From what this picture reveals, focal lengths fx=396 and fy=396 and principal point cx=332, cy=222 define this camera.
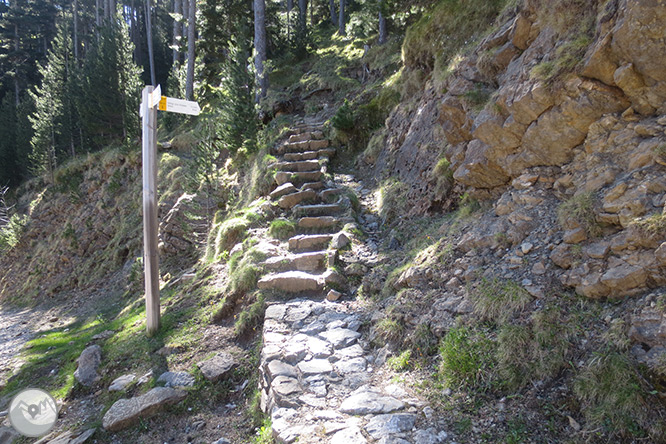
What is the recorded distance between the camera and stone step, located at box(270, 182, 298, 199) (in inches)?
333

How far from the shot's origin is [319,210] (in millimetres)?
7762

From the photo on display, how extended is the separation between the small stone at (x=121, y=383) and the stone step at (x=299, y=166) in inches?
221

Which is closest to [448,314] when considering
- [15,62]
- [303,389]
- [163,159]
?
[303,389]

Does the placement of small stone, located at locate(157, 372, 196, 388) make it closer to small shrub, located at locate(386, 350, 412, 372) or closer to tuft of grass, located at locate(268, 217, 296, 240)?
small shrub, located at locate(386, 350, 412, 372)

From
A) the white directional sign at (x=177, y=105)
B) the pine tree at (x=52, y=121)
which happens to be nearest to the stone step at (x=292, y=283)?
the white directional sign at (x=177, y=105)

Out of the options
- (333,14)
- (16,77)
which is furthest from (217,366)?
(16,77)

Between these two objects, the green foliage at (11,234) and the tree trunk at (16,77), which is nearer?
the green foliage at (11,234)

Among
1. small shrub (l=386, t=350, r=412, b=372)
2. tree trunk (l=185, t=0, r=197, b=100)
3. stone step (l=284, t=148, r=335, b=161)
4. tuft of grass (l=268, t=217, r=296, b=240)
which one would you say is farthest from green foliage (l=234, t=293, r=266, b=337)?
tree trunk (l=185, t=0, r=197, b=100)

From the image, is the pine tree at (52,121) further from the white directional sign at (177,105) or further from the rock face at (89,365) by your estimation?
the white directional sign at (177,105)

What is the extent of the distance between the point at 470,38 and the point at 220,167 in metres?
8.68

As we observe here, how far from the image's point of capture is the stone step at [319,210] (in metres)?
7.72

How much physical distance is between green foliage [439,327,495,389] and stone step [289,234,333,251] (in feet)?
11.3

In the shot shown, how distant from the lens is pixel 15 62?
3262 cm

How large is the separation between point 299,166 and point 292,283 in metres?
4.32
